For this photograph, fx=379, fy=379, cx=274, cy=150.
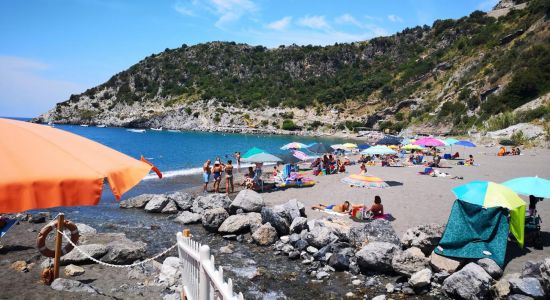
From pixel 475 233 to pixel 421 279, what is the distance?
2332 millimetres

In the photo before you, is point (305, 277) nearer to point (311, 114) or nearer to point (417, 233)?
point (417, 233)

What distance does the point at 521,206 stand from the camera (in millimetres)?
9828

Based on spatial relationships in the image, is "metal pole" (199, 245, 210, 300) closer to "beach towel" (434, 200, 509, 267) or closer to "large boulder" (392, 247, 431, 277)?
"large boulder" (392, 247, 431, 277)

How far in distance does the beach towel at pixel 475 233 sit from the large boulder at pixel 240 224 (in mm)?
5889

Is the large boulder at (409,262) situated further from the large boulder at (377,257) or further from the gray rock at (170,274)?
the gray rock at (170,274)

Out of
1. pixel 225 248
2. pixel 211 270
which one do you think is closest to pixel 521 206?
pixel 225 248

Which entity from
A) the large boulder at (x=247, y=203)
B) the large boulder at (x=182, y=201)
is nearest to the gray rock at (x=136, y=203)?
the large boulder at (x=182, y=201)

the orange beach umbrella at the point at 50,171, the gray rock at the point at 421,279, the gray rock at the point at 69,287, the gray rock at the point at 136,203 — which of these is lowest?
the gray rock at the point at 136,203

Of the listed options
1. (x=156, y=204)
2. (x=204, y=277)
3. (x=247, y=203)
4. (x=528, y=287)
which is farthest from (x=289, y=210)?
(x=204, y=277)

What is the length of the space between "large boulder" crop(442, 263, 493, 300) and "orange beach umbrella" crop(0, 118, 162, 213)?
23.9ft

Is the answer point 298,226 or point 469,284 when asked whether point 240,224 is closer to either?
point 298,226

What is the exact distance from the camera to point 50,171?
3.61 m

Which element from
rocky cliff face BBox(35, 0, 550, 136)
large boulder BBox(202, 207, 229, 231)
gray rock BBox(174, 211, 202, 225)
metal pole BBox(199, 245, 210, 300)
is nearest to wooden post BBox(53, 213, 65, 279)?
metal pole BBox(199, 245, 210, 300)

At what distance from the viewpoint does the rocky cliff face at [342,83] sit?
214 ft
